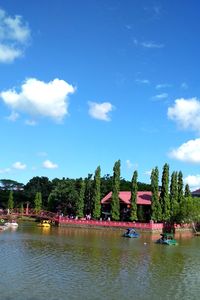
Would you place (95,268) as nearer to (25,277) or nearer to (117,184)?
(25,277)

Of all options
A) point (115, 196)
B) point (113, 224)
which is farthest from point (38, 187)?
point (113, 224)

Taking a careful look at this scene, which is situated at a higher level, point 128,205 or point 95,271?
point 128,205

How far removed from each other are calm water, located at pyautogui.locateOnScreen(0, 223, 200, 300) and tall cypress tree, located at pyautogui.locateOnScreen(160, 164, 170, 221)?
28828 mm

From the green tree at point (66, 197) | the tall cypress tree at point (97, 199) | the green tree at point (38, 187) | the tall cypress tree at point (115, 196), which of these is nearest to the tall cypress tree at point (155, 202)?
the tall cypress tree at point (115, 196)

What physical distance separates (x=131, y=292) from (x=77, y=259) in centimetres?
1271

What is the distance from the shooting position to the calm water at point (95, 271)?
85.5ft

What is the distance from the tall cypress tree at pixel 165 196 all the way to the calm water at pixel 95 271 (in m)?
28.8

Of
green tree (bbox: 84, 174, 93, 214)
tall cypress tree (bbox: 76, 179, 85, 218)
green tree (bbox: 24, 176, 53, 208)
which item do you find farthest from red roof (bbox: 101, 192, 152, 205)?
green tree (bbox: 24, 176, 53, 208)

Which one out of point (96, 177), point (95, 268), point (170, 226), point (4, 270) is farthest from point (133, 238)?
point (4, 270)

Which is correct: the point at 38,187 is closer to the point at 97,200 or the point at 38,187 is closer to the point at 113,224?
the point at 97,200

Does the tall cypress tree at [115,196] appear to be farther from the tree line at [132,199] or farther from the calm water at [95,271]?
the calm water at [95,271]

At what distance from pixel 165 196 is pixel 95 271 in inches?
1904

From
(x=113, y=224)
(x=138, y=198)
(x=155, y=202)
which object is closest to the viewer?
(x=113, y=224)

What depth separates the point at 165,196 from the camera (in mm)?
79875
